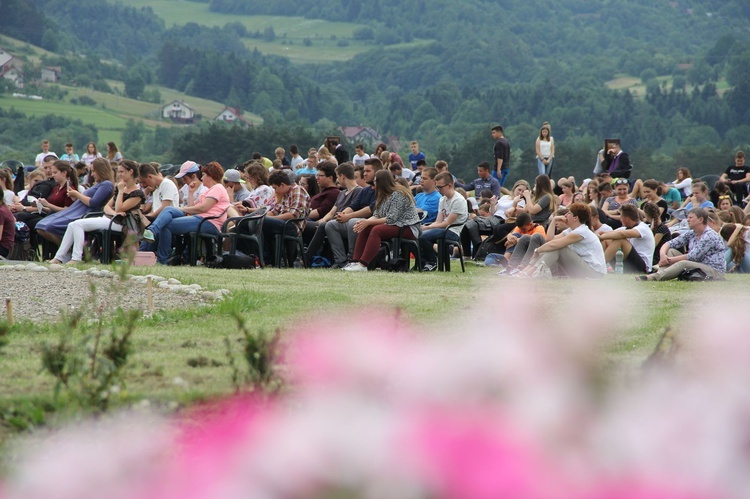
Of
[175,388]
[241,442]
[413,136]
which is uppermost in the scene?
[413,136]

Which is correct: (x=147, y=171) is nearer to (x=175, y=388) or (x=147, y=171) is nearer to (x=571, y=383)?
(x=175, y=388)

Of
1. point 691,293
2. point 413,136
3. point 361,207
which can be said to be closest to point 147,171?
point 361,207

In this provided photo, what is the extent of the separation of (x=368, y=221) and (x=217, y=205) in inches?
79.7

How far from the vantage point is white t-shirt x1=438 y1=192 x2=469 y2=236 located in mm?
14031

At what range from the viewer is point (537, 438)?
861mm

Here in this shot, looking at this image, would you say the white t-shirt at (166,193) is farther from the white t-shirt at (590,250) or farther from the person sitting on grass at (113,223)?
the white t-shirt at (590,250)

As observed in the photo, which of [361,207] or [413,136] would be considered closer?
[361,207]

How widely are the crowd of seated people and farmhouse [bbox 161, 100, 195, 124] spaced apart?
98.8 meters

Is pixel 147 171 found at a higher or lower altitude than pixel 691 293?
higher

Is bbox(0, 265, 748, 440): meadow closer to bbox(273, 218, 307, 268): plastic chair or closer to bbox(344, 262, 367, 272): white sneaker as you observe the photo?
bbox(344, 262, 367, 272): white sneaker

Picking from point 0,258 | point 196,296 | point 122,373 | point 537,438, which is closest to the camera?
point 537,438

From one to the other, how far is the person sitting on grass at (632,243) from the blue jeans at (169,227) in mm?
4636

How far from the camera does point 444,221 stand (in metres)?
14.0

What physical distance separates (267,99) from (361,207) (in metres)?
113
